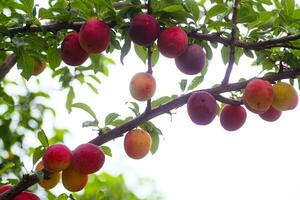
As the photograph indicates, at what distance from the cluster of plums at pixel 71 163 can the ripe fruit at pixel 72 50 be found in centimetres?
36

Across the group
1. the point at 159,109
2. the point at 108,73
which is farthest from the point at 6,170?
the point at 159,109

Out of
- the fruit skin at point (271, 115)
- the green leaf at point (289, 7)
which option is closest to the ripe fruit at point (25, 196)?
the fruit skin at point (271, 115)

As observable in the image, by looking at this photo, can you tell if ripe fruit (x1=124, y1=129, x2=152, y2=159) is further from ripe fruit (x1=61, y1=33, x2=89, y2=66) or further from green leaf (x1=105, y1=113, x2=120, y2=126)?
ripe fruit (x1=61, y1=33, x2=89, y2=66)

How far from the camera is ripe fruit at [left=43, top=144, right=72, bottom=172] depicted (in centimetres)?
176

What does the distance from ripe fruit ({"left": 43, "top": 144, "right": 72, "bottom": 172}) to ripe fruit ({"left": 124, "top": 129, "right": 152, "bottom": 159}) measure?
0.82ft

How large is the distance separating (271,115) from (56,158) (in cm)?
80

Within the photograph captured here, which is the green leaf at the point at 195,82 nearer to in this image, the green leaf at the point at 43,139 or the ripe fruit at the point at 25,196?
the green leaf at the point at 43,139

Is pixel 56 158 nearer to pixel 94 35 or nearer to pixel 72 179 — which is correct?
pixel 72 179

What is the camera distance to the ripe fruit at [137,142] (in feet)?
6.42

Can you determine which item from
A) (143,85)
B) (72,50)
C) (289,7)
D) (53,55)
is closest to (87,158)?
(143,85)

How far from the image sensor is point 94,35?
1.80 meters

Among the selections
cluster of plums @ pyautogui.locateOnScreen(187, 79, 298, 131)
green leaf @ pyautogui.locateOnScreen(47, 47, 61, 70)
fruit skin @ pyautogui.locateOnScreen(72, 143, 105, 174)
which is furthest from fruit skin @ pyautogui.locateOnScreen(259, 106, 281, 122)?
green leaf @ pyautogui.locateOnScreen(47, 47, 61, 70)

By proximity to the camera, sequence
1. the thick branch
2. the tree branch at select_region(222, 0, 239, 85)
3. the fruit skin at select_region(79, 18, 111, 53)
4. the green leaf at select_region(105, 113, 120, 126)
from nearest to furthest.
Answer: the tree branch at select_region(222, 0, 239, 85), the fruit skin at select_region(79, 18, 111, 53), the green leaf at select_region(105, 113, 120, 126), the thick branch

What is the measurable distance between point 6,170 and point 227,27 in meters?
1.80
